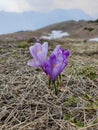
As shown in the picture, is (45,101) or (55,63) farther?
(45,101)

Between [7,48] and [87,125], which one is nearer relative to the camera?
[87,125]

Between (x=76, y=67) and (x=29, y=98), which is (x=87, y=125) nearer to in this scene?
(x=29, y=98)

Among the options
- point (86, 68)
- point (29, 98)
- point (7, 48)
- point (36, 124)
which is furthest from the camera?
point (7, 48)

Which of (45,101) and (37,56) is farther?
(45,101)

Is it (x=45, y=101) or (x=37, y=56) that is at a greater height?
(x=37, y=56)

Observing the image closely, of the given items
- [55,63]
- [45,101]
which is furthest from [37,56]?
[45,101]

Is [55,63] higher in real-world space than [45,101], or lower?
higher

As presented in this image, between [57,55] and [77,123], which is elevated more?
[57,55]

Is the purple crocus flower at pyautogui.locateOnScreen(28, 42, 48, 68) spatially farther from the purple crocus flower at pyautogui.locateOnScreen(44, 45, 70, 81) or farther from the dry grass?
the dry grass

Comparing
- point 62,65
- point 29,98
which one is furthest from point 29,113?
point 62,65

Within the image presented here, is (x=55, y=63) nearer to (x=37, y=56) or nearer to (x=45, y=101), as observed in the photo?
(x=37, y=56)
